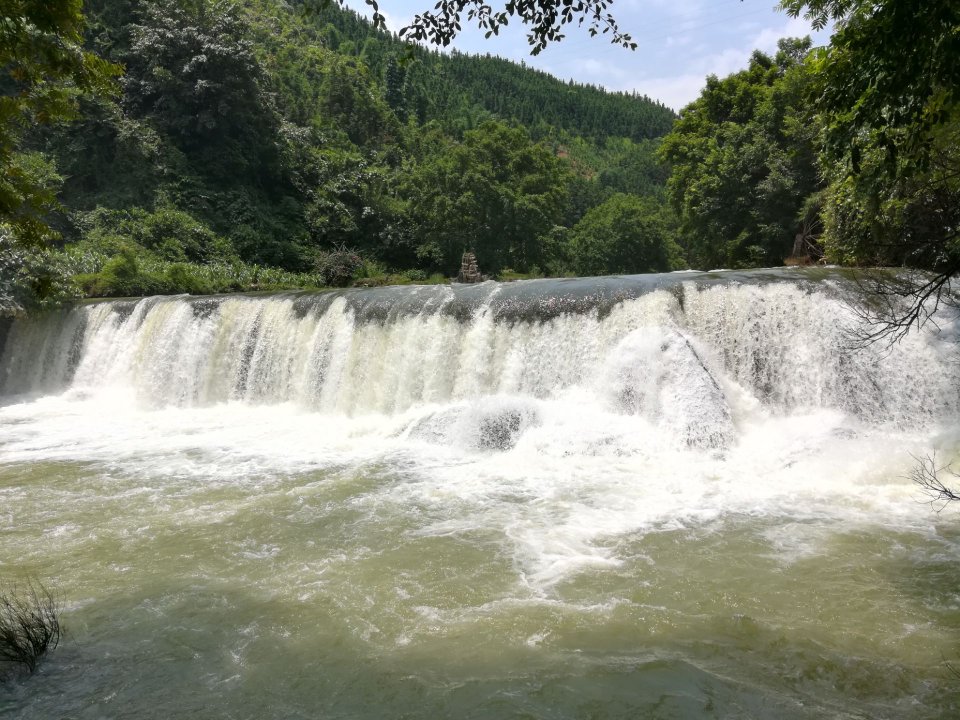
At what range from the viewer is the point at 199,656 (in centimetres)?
411

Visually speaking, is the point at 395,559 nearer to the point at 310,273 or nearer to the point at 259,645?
the point at 259,645

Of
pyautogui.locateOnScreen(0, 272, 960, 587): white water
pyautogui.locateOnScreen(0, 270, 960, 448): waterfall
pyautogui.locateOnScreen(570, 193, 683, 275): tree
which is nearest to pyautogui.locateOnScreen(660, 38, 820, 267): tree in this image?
pyautogui.locateOnScreen(0, 270, 960, 448): waterfall

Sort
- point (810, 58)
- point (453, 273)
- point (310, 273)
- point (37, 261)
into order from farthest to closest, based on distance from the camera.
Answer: point (453, 273)
point (310, 273)
point (37, 261)
point (810, 58)

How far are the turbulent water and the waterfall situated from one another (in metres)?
0.05

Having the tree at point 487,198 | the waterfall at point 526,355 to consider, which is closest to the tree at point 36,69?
the waterfall at point 526,355

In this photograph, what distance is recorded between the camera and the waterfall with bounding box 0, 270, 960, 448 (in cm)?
903

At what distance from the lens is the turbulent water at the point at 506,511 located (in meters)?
3.85

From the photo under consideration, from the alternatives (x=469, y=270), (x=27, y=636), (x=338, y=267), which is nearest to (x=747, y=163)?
(x=469, y=270)

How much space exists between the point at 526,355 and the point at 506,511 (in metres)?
4.59

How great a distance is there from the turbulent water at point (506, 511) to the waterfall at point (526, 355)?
47mm

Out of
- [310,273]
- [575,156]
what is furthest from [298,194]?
[575,156]

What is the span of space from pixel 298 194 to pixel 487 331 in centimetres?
2260

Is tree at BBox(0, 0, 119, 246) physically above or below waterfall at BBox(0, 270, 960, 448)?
above

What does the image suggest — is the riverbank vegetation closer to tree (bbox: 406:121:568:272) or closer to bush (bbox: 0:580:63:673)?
tree (bbox: 406:121:568:272)
